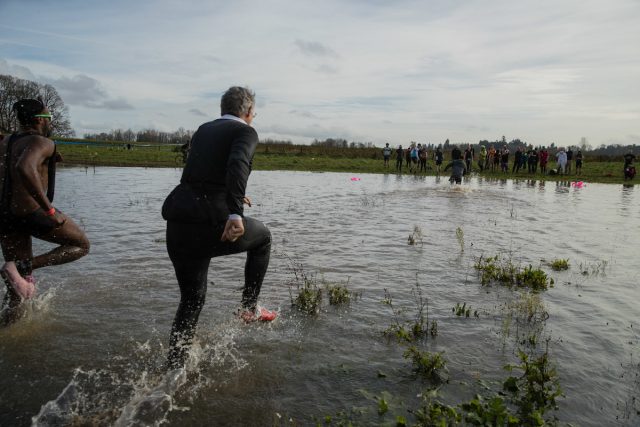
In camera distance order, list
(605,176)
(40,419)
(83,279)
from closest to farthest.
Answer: (40,419), (83,279), (605,176)

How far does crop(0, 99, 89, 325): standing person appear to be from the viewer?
4.82 metres

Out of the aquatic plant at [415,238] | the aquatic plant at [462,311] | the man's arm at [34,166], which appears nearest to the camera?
the man's arm at [34,166]

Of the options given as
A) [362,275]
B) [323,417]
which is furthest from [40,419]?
[362,275]

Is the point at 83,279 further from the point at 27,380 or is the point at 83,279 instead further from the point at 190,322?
the point at 190,322

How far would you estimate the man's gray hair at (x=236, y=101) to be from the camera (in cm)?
432

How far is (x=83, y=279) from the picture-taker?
23.1 feet

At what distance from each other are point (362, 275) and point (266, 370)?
348cm

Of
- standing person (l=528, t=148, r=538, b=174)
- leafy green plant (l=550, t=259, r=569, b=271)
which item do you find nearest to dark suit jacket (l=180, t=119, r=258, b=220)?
leafy green plant (l=550, t=259, r=569, b=271)

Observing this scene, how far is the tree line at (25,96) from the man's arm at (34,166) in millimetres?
73109

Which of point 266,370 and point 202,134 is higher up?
point 202,134

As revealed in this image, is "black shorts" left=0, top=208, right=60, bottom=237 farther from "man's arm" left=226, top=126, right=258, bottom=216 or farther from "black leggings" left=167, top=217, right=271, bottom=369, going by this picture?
"man's arm" left=226, top=126, right=258, bottom=216

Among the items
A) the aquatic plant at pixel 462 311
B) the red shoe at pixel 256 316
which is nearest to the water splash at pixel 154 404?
the red shoe at pixel 256 316

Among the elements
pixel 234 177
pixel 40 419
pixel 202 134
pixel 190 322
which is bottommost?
pixel 40 419

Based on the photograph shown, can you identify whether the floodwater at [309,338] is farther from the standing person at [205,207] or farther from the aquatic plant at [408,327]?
the standing person at [205,207]
